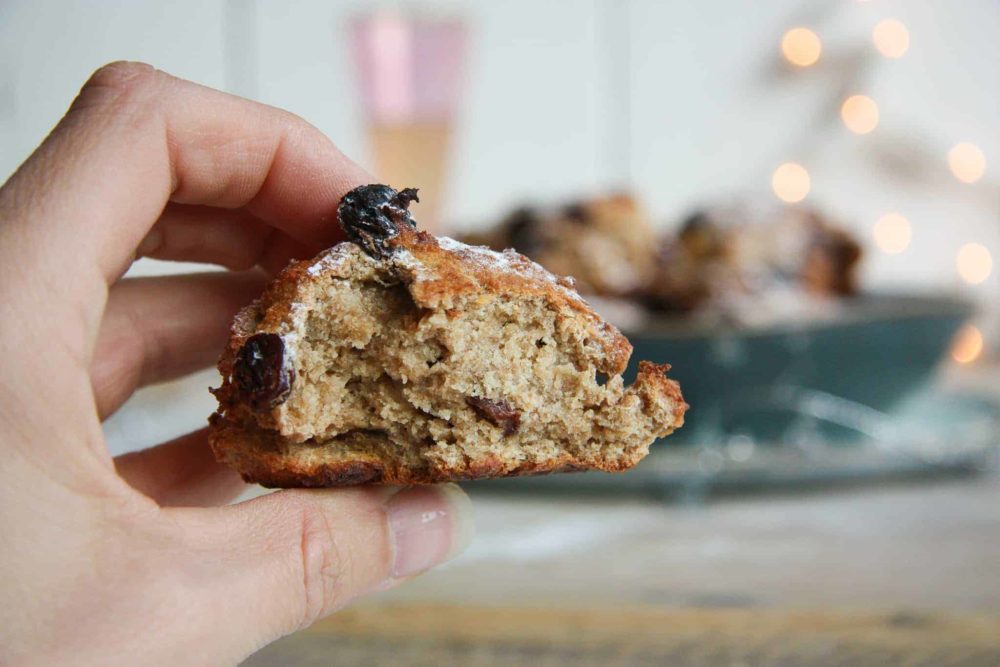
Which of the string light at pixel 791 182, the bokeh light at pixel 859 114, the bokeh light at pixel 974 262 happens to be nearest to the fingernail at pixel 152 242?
the string light at pixel 791 182

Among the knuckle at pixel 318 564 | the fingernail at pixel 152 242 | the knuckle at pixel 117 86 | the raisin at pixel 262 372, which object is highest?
the knuckle at pixel 117 86

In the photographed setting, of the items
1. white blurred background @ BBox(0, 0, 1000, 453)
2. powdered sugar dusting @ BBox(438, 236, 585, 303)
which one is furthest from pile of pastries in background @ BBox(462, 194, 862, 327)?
powdered sugar dusting @ BBox(438, 236, 585, 303)

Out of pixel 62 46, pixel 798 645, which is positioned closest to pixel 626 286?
pixel 798 645

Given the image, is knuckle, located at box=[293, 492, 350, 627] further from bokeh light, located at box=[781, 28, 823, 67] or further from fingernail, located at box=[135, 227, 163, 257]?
bokeh light, located at box=[781, 28, 823, 67]

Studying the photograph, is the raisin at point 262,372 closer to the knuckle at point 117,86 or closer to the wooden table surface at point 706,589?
the knuckle at point 117,86

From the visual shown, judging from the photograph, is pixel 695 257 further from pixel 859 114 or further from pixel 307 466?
pixel 859 114

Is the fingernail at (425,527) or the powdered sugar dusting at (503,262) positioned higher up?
the powdered sugar dusting at (503,262)

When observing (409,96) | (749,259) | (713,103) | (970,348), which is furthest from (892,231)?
(409,96)
